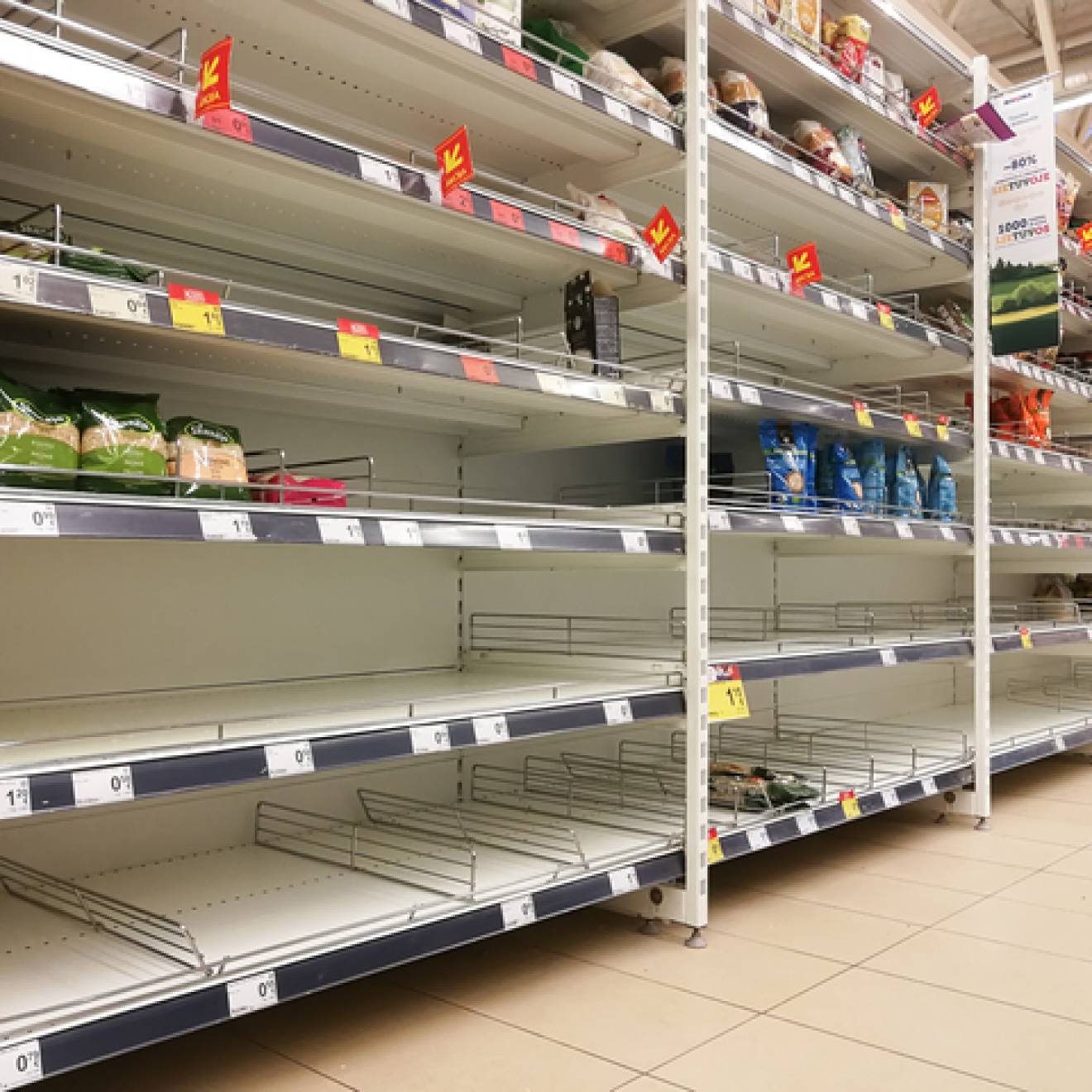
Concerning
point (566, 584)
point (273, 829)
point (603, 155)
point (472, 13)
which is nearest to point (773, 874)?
point (566, 584)

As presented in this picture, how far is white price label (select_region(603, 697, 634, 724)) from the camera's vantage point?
2.36 metres

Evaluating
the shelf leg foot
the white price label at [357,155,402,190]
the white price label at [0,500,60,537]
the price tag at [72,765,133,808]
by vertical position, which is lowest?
the shelf leg foot

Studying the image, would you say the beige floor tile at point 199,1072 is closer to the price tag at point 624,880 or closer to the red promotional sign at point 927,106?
the price tag at point 624,880

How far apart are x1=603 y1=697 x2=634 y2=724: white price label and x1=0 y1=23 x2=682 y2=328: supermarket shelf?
94 centimetres

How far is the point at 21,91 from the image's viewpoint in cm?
159

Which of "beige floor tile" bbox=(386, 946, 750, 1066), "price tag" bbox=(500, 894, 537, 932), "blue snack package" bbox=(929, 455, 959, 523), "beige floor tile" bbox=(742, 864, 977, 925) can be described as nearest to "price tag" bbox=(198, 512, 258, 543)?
"price tag" bbox=(500, 894, 537, 932)

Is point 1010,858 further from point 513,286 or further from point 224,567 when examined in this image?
point 224,567

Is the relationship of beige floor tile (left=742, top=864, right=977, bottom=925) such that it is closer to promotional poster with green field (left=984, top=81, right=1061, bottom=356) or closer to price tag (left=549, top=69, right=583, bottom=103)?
promotional poster with green field (left=984, top=81, right=1061, bottom=356)

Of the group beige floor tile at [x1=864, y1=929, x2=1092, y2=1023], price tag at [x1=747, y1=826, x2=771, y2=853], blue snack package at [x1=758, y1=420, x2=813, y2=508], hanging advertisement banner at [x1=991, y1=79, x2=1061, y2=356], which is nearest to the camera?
beige floor tile at [x1=864, y1=929, x2=1092, y2=1023]

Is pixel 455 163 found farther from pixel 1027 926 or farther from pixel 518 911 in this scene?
pixel 1027 926

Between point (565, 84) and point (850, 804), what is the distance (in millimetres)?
1979

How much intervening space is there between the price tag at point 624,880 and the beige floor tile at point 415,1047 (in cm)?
40

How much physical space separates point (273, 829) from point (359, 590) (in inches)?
22.6

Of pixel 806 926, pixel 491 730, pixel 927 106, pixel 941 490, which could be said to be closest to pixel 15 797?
pixel 491 730
